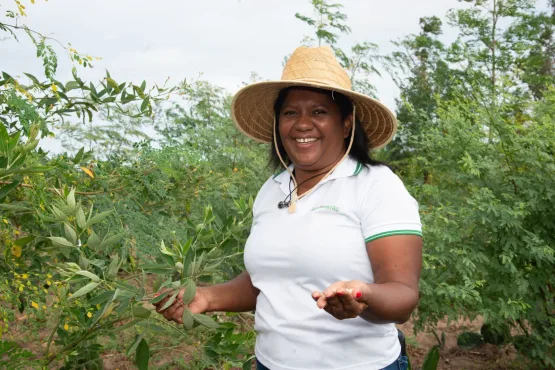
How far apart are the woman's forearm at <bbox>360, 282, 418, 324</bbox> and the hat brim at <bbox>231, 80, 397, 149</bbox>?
70 centimetres

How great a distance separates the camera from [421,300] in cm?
402

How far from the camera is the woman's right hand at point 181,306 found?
215 centimetres

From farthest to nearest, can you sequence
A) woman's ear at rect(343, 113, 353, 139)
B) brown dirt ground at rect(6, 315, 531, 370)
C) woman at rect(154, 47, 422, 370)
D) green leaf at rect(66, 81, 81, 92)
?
brown dirt ground at rect(6, 315, 531, 370), green leaf at rect(66, 81, 81, 92), woman's ear at rect(343, 113, 353, 139), woman at rect(154, 47, 422, 370)

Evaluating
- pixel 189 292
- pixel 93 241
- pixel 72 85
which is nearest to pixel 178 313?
pixel 189 292

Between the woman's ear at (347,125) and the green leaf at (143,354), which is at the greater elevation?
the woman's ear at (347,125)

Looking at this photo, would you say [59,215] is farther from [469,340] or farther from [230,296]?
[469,340]

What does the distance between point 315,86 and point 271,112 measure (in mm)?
486

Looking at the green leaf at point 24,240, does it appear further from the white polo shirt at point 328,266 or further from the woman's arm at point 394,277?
the woman's arm at point 394,277

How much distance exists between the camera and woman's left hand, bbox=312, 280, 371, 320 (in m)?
1.51

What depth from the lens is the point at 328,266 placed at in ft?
6.16

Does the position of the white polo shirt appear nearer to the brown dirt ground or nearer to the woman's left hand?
the woman's left hand

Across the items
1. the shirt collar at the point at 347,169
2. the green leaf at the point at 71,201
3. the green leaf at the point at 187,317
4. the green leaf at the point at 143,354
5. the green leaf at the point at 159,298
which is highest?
the shirt collar at the point at 347,169

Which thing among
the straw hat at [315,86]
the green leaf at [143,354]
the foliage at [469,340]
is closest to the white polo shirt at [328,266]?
the straw hat at [315,86]

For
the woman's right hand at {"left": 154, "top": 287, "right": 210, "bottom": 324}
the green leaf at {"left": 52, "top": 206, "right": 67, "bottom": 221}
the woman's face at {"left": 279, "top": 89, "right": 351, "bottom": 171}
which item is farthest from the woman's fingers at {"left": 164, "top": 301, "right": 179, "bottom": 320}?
the woman's face at {"left": 279, "top": 89, "right": 351, "bottom": 171}
